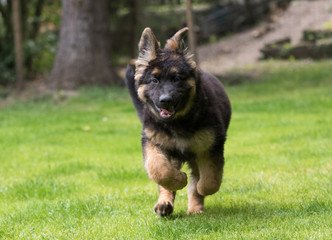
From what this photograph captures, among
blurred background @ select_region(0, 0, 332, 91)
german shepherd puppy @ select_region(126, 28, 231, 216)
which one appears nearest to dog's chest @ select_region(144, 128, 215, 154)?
german shepherd puppy @ select_region(126, 28, 231, 216)

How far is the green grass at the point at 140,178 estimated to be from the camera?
15.6 feet

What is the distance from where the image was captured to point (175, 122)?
5020 millimetres

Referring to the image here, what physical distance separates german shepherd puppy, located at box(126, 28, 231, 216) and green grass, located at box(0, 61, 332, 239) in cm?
42

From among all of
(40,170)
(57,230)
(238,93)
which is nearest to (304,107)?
(238,93)

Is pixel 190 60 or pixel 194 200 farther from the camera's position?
pixel 194 200

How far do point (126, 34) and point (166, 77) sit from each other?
56.6ft

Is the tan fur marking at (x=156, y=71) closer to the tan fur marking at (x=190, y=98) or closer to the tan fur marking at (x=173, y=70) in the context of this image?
the tan fur marking at (x=173, y=70)

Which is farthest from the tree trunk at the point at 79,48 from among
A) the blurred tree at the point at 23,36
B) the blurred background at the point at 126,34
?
the blurred tree at the point at 23,36

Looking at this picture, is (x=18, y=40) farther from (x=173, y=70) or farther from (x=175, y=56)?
(x=173, y=70)

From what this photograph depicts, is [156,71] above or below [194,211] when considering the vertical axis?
above

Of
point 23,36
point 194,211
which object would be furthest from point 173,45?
point 23,36

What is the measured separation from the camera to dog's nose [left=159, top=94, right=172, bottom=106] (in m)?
4.73

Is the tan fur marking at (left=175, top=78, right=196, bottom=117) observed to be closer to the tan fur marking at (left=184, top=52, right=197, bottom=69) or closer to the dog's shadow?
the tan fur marking at (left=184, top=52, right=197, bottom=69)

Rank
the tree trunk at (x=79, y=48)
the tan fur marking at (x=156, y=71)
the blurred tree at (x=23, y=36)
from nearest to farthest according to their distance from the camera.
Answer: the tan fur marking at (x=156, y=71)
the tree trunk at (x=79, y=48)
the blurred tree at (x=23, y=36)
